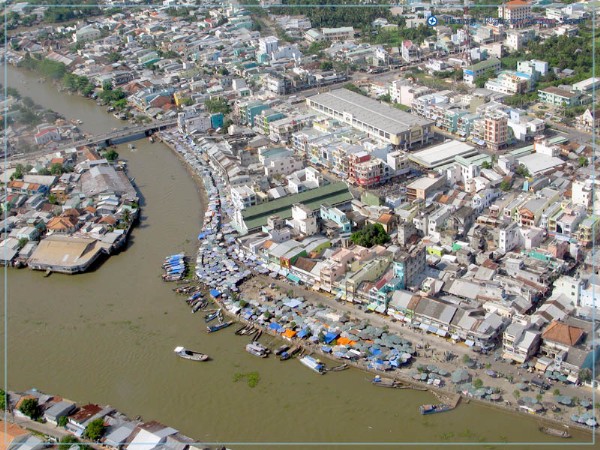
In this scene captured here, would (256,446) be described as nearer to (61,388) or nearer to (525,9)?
(61,388)

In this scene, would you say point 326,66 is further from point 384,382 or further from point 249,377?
point 384,382

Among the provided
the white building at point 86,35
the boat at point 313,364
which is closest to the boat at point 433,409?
the boat at point 313,364

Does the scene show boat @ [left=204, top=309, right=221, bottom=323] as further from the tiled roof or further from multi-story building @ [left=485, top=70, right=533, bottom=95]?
multi-story building @ [left=485, top=70, right=533, bottom=95]

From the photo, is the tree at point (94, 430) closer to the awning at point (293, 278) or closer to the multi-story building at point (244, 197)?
the awning at point (293, 278)

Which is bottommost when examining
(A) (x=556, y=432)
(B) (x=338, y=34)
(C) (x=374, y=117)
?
(A) (x=556, y=432)

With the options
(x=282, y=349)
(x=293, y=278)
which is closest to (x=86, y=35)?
(x=293, y=278)

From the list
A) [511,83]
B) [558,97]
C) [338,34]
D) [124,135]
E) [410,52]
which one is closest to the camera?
[558,97]
